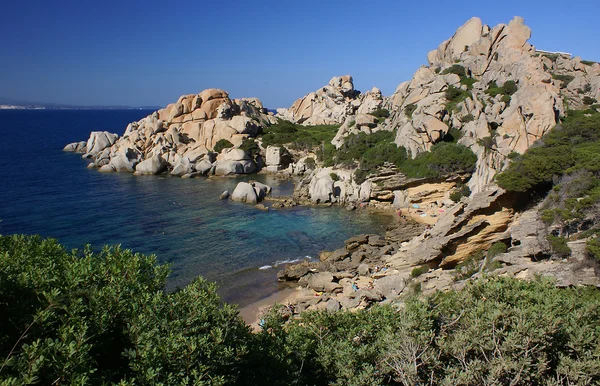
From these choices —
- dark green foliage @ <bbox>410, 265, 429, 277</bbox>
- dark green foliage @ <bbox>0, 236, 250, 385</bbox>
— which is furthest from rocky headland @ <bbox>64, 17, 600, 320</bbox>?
dark green foliage @ <bbox>0, 236, 250, 385</bbox>

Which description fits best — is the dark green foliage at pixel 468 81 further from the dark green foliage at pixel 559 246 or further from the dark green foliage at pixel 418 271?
the dark green foliage at pixel 559 246

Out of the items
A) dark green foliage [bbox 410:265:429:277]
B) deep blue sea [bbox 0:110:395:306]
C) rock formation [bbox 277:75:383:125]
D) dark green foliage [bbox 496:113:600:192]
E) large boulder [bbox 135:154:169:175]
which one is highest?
rock formation [bbox 277:75:383:125]

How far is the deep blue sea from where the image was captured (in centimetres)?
3550

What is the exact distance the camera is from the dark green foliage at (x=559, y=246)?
2077 centimetres

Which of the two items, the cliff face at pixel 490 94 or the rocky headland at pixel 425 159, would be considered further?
the cliff face at pixel 490 94

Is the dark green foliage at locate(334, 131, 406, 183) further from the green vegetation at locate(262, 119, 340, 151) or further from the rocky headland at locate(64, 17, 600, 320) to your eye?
the green vegetation at locate(262, 119, 340, 151)

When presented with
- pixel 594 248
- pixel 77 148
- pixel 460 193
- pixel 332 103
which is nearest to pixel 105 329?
pixel 594 248

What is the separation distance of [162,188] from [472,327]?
5924 centimetres

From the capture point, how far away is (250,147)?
82.2 metres

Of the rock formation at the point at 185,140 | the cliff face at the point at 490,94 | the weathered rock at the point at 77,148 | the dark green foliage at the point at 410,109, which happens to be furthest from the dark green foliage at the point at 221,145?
the weathered rock at the point at 77,148

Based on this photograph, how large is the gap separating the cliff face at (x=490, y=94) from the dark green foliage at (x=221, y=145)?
1312 inches

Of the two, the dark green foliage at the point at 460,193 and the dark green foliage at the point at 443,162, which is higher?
the dark green foliage at the point at 443,162

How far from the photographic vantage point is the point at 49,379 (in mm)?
7184

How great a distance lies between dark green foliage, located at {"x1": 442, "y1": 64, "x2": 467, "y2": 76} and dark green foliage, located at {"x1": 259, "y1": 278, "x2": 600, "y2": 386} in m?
65.4
